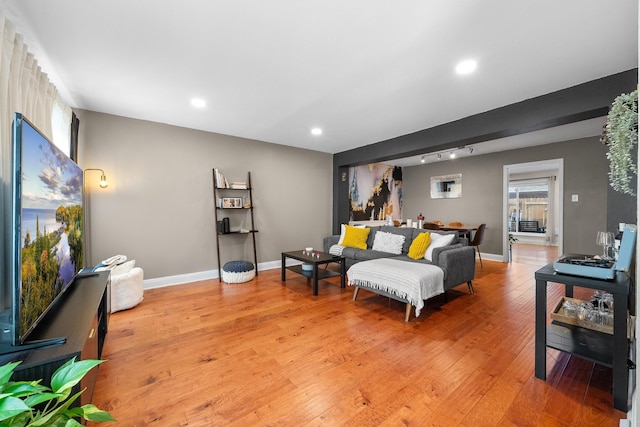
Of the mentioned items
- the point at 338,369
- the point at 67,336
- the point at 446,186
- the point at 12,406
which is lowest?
the point at 338,369

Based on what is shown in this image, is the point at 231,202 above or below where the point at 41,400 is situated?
above

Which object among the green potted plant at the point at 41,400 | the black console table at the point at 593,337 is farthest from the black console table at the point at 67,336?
the black console table at the point at 593,337

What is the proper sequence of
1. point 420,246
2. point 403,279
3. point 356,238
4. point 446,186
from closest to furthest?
1. point 403,279
2. point 420,246
3. point 356,238
4. point 446,186

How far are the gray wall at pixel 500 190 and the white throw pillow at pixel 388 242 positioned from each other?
309 cm

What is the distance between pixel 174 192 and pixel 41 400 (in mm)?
3814

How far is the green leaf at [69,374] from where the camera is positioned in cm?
63

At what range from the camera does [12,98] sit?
6.08 feet

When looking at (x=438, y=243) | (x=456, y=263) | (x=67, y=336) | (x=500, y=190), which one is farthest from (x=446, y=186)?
(x=67, y=336)

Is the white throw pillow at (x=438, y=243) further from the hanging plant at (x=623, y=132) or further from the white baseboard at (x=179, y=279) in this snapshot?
the white baseboard at (x=179, y=279)

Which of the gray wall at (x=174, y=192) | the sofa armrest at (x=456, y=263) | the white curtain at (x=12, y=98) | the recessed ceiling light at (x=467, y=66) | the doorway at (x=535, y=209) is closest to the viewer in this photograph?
the white curtain at (x=12, y=98)

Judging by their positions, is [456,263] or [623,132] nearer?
[623,132]

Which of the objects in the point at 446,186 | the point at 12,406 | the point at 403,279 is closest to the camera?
the point at 12,406

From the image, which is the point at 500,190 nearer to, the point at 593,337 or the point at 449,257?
the point at 449,257

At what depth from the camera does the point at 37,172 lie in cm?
130
